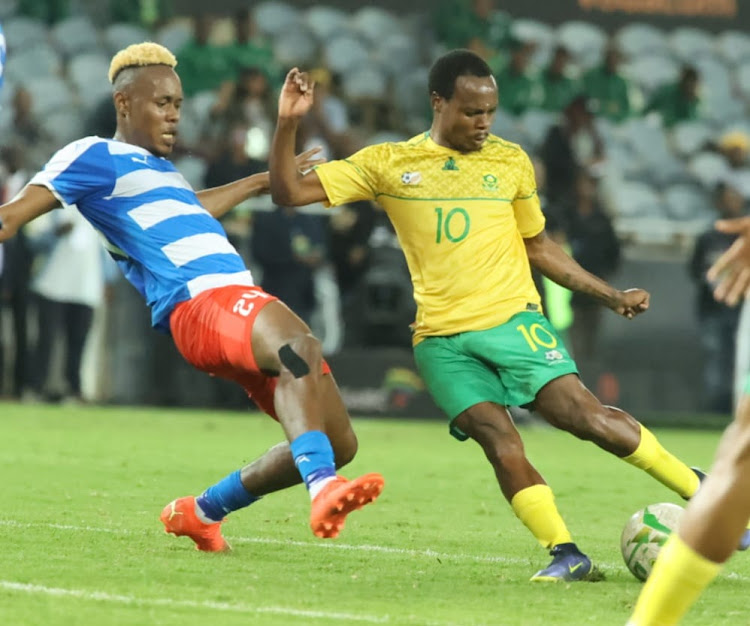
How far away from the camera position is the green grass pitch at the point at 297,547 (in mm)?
5312

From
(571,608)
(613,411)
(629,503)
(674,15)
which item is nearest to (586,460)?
(629,503)

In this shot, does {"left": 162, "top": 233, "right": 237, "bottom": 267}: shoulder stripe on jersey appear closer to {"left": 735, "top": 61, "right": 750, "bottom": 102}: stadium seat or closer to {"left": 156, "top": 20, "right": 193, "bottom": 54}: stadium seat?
{"left": 156, "top": 20, "right": 193, "bottom": 54}: stadium seat

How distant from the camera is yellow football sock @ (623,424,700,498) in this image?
6.58m

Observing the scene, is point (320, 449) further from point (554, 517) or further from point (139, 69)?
point (139, 69)

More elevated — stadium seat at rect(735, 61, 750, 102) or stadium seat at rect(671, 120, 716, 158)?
stadium seat at rect(735, 61, 750, 102)

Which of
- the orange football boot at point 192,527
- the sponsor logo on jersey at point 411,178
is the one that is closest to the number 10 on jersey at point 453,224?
the sponsor logo on jersey at point 411,178

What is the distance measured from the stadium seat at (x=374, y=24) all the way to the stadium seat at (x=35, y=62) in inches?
162

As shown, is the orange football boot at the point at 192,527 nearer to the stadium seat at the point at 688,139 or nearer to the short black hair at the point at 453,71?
the short black hair at the point at 453,71

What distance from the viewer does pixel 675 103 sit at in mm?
21469

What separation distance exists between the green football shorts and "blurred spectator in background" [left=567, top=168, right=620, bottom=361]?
9.43m

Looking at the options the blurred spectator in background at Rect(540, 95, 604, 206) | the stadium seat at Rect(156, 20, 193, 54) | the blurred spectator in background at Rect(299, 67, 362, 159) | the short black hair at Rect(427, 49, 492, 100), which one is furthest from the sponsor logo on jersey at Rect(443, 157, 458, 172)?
the stadium seat at Rect(156, 20, 193, 54)

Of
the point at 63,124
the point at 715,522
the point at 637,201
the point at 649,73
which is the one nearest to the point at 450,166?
the point at 715,522

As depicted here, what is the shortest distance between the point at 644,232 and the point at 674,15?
6311 mm

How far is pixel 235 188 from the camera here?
7098mm
